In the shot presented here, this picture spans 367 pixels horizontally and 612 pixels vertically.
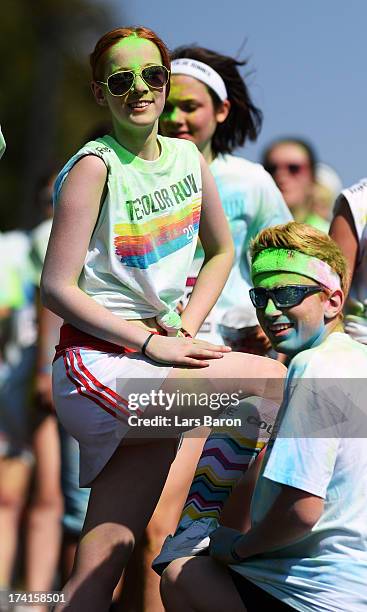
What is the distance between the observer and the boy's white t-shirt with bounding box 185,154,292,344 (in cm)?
532

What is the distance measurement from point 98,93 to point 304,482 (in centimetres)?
132

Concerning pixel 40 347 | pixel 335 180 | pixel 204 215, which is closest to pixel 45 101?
pixel 335 180

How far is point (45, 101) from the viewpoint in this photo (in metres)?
24.8

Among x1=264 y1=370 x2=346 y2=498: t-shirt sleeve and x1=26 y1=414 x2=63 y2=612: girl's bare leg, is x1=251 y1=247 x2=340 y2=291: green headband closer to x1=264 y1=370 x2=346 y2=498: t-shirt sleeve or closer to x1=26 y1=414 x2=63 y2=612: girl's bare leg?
x1=264 y1=370 x2=346 y2=498: t-shirt sleeve

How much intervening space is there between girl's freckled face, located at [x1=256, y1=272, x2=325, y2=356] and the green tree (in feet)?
58.5

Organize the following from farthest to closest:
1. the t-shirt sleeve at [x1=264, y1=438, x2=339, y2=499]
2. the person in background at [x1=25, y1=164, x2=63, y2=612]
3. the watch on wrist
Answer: the person in background at [x1=25, y1=164, x2=63, y2=612], the watch on wrist, the t-shirt sleeve at [x1=264, y1=438, x2=339, y2=499]

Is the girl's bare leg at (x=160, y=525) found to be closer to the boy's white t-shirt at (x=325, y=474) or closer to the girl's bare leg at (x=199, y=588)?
the girl's bare leg at (x=199, y=588)

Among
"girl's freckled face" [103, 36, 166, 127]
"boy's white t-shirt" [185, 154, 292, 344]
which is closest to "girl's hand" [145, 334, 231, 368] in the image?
"girl's freckled face" [103, 36, 166, 127]

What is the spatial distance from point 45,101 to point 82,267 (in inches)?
836

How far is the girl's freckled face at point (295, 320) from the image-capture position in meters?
3.75

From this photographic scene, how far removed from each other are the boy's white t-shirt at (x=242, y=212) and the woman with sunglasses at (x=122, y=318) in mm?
1280

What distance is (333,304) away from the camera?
3.78 metres

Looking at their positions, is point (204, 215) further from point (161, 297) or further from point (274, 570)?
point (274, 570)

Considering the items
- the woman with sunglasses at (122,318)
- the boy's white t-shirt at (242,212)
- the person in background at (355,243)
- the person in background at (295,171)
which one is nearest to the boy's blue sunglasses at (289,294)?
the woman with sunglasses at (122,318)
